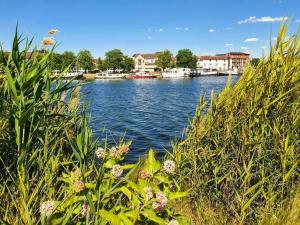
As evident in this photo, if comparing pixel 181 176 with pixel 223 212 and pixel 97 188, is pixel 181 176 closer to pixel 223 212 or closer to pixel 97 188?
pixel 223 212

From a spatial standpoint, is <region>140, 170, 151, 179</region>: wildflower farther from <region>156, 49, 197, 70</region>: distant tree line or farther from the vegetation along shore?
<region>156, 49, 197, 70</region>: distant tree line

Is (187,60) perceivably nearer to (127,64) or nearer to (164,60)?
(164,60)

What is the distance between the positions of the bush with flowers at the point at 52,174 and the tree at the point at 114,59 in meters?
174

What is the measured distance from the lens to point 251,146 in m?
5.44

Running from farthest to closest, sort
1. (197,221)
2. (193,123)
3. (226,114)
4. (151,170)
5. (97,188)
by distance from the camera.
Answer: (193,123) < (226,114) < (197,221) < (151,170) < (97,188)

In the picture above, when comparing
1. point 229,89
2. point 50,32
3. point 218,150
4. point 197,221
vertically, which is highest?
point 50,32

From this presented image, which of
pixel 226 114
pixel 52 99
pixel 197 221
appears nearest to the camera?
pixel 52 99

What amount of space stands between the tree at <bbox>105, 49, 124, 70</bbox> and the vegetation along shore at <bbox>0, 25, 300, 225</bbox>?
172710 millimetres

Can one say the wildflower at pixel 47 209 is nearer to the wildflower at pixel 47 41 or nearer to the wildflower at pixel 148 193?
the wildflower at pixel 148 193

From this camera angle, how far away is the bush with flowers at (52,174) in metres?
3.11

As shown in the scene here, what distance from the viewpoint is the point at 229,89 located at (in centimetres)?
621

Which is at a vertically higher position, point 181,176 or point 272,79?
point 272,79

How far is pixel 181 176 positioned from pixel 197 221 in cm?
90

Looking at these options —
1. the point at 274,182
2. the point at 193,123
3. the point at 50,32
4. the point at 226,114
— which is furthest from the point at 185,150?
the point at 50,32
